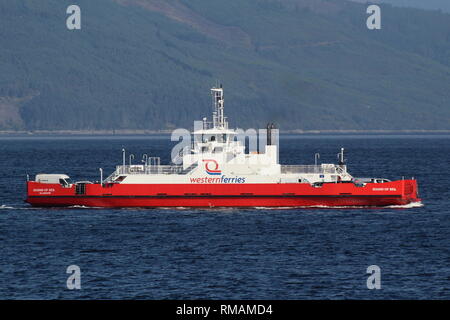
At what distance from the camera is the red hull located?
213 feet

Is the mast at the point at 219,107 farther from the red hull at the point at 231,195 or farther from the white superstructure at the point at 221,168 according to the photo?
the red hull at the point at 231,195

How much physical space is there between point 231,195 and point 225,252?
49.9ft

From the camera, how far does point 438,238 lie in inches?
2164

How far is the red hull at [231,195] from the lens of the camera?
213 ft

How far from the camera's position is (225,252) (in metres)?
50.3

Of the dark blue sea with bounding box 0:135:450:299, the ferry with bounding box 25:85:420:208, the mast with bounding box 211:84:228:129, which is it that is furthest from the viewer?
the mast with bounding box 211:84:228:129

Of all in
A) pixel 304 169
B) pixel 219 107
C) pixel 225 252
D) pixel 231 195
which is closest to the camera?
pixel 225 252

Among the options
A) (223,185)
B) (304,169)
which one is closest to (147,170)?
(223,185)

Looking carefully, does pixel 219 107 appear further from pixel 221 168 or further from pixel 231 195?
pixel 231 195

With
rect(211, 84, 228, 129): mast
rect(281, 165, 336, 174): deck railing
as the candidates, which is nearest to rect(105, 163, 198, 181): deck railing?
rect(211, 84, 228, 129): mast

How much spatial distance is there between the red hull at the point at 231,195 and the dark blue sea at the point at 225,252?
0.72 m

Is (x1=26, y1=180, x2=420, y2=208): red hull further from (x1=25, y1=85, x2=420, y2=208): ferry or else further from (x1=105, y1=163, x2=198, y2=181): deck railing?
(x1=105, y1=163, x2=198, y2=181): deck railing
